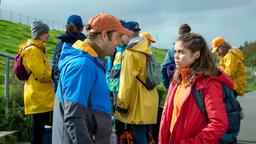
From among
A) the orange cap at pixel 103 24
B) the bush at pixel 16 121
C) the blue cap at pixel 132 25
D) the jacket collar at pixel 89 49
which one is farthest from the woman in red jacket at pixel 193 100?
the bush at pixel 16 121

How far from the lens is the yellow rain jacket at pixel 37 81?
699cm

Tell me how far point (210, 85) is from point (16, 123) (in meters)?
5.55

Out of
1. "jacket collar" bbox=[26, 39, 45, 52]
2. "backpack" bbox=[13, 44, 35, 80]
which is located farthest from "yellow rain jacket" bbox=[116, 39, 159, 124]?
"backpack" bbox=[13, 44, 35, 80]

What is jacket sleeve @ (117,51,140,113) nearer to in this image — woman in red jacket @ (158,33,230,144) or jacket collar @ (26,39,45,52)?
jacket collar @ (26,39,45,52)

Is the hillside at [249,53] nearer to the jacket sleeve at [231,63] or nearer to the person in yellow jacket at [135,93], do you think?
the jacket sleeve at [231,63]

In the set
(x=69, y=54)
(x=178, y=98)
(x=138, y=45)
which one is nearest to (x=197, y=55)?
(x=178, y=98)

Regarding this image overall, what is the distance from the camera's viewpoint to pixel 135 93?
271 inches

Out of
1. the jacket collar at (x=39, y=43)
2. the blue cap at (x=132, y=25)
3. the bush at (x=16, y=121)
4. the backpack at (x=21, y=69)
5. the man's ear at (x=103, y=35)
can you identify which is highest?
the blue cap at (x=132, y=25)

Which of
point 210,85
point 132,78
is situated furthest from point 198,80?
point 132,78

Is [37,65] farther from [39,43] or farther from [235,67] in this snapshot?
[235,67]

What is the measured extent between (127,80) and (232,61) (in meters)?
3.46

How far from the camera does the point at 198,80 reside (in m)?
4.38

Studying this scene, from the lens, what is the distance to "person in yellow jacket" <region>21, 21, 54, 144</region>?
699 centimetres

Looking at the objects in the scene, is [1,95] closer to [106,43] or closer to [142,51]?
[142,51]
